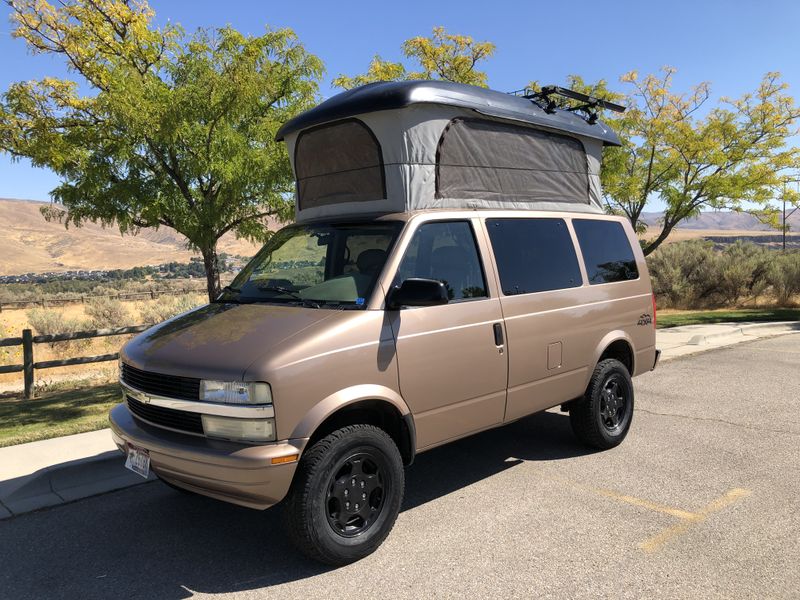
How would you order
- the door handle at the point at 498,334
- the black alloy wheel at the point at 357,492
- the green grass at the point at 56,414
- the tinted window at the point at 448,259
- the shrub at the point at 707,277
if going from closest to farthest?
the black alloy wheel at the point at 357,492
the tinted window at the point at 448,259
the door handle at the point at 498,334
the green grass at the point at 56,414
the shrub at the point at 707,277

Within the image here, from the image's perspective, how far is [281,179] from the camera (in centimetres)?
827

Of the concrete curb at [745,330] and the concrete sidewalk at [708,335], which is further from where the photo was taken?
the concrete curb at [745,330]

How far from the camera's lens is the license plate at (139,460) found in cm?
355

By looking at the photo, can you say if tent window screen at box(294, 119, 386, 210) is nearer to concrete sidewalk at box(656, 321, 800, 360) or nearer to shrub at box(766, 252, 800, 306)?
concrete sidewalk at box(656, 321, 800, 360)

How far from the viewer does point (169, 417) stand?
11.6 ft

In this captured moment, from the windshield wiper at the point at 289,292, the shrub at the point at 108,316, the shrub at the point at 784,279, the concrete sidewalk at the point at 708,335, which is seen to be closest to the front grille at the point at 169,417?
the windshield wiper at the point at 289,292

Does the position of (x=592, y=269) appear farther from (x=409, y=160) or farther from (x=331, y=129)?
(x=331, y=129)

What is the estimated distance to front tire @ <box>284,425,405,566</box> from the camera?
3.33 metres

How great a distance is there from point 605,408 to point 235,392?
360cm

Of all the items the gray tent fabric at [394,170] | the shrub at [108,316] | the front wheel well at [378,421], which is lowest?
the shrub at [108,316]

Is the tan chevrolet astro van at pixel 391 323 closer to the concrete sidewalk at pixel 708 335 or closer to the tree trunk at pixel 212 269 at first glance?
the tree trunk at pixel 212 269

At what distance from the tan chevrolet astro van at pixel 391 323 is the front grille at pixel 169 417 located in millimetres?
12

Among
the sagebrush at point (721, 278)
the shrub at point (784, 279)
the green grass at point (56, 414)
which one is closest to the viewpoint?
the green grass at point (56, 414)

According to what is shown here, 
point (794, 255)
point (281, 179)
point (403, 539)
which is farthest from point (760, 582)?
point (794, 255)
